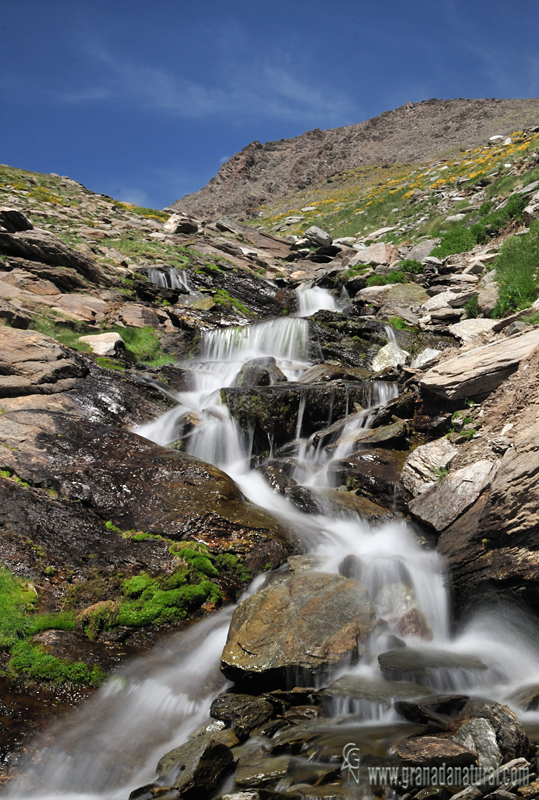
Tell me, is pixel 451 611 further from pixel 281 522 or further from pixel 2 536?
pixel 2 536

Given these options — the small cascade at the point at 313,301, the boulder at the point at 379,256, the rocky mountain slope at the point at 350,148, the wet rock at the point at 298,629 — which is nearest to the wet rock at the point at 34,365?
the wet rock at the point at 298,629

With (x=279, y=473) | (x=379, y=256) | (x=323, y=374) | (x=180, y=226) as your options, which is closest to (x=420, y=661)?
(x=279, y=473)

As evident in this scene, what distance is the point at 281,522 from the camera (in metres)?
8.62

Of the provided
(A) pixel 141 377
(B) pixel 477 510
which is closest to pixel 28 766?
(B) pixel 477 510

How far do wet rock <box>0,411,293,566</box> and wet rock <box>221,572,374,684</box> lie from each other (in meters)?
1.42

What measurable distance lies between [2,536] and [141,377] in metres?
7.97

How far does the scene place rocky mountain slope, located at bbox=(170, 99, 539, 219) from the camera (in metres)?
66.9

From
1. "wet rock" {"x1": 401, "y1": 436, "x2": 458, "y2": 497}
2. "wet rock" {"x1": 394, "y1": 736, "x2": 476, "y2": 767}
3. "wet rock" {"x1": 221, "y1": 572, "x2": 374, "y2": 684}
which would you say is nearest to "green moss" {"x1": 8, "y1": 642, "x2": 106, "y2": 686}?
"wet rock" {"x1": 221, "y1": 572, "x2": 374, "y2": 684}

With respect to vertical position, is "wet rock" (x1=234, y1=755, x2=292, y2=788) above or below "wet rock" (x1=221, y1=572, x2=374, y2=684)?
below

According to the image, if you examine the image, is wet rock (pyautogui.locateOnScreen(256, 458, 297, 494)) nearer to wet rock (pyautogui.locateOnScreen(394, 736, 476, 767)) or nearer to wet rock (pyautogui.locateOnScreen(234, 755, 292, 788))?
wet rock (pyautogui.locateOnScreen(234, 755, 292, 788))

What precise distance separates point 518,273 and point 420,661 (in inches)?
473

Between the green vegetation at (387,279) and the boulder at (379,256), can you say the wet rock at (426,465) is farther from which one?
the boulder at (379,256)

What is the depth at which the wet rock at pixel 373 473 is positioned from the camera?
376 inches

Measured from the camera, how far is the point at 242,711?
16.3 feet
